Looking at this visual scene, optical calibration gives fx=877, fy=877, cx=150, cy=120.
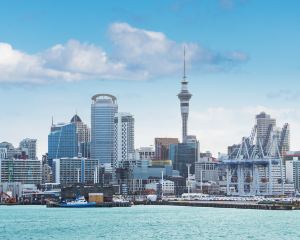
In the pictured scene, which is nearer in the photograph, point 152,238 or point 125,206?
point 152,238

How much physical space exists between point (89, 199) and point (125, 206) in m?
7.94

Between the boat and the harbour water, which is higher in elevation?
the boat

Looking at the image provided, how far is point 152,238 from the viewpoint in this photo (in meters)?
80.8

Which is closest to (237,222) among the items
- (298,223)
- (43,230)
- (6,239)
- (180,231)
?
(298,223)

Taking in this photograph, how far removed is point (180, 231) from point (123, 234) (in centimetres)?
661

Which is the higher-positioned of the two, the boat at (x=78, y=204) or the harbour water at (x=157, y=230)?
the boat at (x=78, y=204)

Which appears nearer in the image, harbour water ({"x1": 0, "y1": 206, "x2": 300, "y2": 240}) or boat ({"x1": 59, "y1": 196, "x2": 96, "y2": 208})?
harbour water ({"x1": 0, "y1": 206, "x2": 300, "y2": 240})

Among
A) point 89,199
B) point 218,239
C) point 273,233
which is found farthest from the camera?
point 89,199

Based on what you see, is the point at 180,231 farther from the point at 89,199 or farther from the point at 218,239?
the point at 89,199

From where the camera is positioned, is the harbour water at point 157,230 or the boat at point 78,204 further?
the boat at point 78,204

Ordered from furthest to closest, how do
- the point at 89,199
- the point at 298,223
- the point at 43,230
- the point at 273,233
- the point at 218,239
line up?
the point at 89,199
the point at 298,223
the point at 43,230
the point at 273,233
the point at 218,239

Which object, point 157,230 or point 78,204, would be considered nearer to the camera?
point 157,230

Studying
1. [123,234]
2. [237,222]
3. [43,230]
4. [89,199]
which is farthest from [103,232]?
[89,199]

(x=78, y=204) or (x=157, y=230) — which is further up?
(x=78, y=204)
